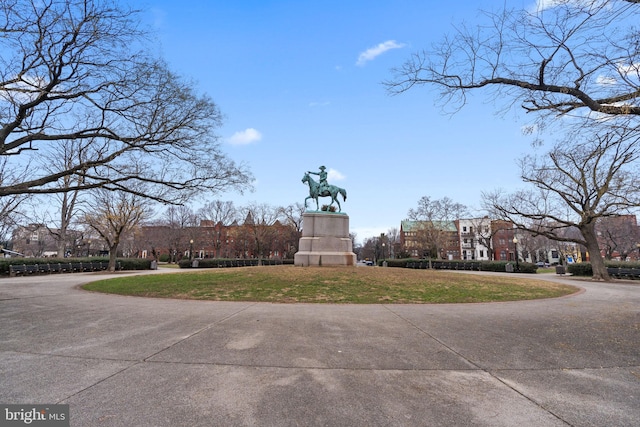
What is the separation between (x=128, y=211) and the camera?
3284 centimetres

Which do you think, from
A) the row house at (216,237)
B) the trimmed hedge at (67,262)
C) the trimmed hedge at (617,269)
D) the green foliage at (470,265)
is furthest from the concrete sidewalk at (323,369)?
the row house at (216,237)

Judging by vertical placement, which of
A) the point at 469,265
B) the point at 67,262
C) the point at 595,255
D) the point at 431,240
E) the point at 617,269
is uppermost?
the point at 431,240

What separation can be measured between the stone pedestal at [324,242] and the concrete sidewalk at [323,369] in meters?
13.5

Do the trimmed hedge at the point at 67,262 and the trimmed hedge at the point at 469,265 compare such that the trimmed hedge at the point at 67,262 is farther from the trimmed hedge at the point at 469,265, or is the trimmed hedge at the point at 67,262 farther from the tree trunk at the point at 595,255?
the tree trunk at the point at 595,255

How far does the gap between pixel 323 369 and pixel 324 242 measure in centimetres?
1827

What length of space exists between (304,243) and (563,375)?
18.8m

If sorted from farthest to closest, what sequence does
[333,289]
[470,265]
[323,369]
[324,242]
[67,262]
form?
1. [470,265]
2. [67,262]
3. [324,242]
4. [333,289]
5. [323,369]

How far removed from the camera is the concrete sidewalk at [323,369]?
3.22 m

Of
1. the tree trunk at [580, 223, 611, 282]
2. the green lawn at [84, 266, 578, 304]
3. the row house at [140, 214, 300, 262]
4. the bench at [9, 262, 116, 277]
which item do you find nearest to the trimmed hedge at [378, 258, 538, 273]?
the tree trunk at [580, 223, 611, 282]

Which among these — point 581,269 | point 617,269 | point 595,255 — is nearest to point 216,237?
point 581,269

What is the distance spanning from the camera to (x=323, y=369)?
14.6 ft

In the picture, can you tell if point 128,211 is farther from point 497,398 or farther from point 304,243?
point 497,398

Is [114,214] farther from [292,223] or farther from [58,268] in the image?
[292,223]

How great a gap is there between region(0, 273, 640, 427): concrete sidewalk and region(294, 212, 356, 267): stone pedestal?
532 inches
